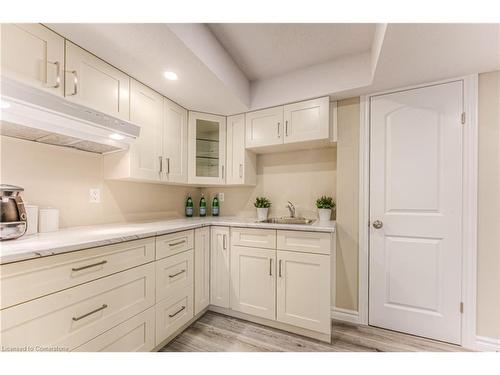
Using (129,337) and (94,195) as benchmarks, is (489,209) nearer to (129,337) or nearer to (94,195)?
(129,337)

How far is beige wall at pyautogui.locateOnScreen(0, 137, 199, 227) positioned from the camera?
4.14 feet

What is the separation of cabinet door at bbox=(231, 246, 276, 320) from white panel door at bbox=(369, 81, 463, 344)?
2.92 ft

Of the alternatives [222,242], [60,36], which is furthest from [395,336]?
[60,36]

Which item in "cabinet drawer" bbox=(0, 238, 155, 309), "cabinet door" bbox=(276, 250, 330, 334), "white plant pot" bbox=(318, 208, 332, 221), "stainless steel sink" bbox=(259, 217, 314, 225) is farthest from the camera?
"stainless steel sink" bbox=(259, 217, 314, 225)

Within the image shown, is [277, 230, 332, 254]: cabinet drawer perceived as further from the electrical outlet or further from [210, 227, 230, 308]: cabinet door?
the electrical outlet

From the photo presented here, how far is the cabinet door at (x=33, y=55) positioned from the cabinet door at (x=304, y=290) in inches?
73.8

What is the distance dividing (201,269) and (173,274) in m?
0.35

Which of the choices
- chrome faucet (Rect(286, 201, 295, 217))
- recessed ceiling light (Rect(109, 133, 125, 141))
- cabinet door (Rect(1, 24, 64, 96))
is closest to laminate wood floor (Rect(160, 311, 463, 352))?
chrome faucet (Rect(286, 201, 295, 217))

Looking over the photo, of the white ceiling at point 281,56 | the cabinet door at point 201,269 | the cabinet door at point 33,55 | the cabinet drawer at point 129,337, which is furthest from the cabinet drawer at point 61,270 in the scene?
the white ceiling at point 281,56

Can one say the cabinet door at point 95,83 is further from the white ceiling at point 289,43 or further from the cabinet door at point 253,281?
the cabinet door at point 253,281

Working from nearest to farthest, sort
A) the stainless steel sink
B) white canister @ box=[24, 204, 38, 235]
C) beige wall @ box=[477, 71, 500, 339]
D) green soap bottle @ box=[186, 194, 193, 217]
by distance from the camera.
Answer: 1. white canister @ box=[24, 204, 38, 235]
2. beige wall @ box=[477, 71, 500, 339]
3. the stainless steel sink
4. green soap bottle @ box=[186, 194, 193, 217]

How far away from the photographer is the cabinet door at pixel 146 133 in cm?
166

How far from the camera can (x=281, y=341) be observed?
162 cm

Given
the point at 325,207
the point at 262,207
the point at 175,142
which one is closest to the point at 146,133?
the point at 175,142
